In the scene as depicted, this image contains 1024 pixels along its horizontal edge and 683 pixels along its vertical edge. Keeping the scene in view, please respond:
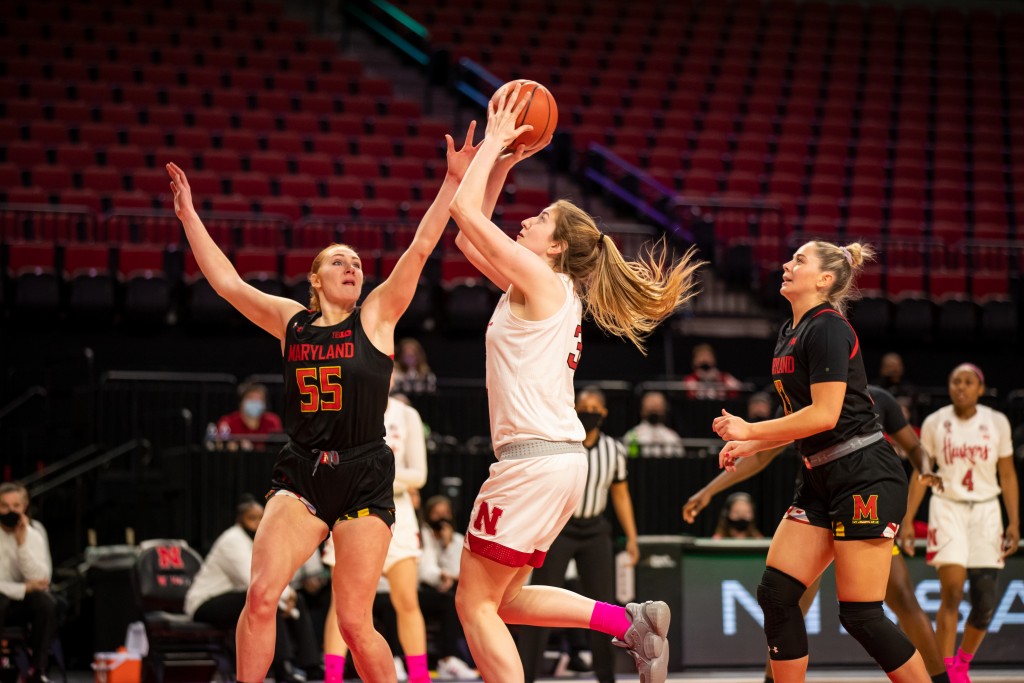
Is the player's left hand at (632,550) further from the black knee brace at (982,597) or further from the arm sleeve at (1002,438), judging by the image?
the arm sleeve at (1002,438)

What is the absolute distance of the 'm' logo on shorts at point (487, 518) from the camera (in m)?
4.27

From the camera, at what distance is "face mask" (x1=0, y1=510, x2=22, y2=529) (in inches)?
313

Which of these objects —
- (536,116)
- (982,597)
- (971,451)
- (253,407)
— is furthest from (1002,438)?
(253,407)

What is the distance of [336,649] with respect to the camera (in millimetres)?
6473

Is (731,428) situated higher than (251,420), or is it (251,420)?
(731,428)

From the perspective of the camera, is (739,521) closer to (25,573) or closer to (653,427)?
(653,427)

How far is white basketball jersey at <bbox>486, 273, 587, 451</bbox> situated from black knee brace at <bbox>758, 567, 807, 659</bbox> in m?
1.23

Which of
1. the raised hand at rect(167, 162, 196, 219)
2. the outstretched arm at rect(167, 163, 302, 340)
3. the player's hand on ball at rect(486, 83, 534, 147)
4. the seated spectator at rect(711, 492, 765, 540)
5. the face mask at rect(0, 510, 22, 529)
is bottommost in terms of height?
the seated spectator at rect(711, 492, 765, 540)

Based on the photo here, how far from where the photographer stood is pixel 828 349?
4785 mm

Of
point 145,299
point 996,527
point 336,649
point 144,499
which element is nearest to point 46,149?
point 145,299

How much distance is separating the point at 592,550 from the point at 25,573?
3695 mm

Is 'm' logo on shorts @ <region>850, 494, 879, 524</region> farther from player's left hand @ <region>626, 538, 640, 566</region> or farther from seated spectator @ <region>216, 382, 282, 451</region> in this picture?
seated spectator @ <region>216, 382, 282, 451</region>

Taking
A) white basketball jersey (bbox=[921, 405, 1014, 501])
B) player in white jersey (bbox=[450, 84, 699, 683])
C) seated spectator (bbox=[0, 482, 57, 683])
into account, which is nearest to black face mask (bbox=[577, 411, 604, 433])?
white basketball jersey (bbox=[921, 405, 1014, 501])

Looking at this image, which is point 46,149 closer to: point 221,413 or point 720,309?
point 221,413
